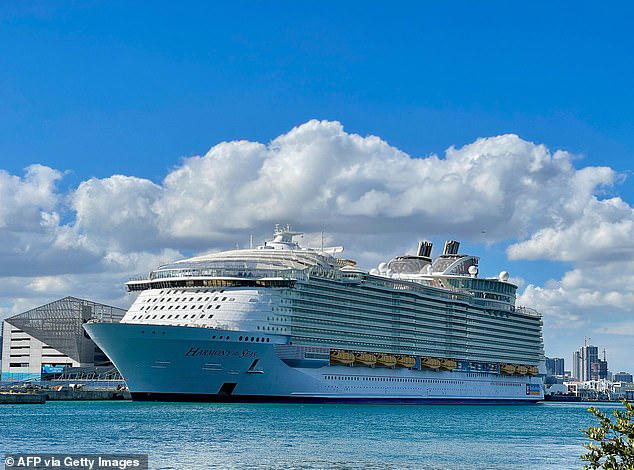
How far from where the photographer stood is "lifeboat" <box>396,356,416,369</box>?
107 metres

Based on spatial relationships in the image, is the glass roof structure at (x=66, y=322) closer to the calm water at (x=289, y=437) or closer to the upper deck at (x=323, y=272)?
the upper deck at (x=323, y=272)

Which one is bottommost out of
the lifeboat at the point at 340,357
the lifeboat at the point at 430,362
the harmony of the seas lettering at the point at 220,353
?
the lifeboat at the point at 430,362

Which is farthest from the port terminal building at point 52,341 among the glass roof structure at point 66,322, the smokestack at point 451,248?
the smokestack at point 451,248

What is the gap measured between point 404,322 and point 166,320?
30790 mm

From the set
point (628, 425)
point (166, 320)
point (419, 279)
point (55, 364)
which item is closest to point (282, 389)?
point (166, 320)

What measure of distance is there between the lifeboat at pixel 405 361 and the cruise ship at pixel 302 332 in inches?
6.1

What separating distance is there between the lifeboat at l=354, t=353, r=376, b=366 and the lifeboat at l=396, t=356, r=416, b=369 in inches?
198

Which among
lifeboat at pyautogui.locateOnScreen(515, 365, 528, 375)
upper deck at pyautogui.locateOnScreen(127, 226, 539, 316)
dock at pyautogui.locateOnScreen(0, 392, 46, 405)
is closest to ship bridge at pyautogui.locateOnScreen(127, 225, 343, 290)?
upper deck at pyautogui.locateOnScreen(127, 226, 539, 316)

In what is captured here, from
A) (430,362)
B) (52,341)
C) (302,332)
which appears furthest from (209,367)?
(52,341)

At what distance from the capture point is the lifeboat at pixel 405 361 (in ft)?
351

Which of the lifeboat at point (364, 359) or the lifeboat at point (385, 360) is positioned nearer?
the lifeboat at point (364, 359)

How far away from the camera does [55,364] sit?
172 meters

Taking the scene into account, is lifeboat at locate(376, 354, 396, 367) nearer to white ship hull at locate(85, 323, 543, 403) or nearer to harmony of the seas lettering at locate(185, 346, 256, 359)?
white ship hull at locate(85, 323, 543, 403)

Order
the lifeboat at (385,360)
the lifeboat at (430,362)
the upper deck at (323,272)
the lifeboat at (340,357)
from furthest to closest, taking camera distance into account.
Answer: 1. the lifeboat at (430,362)
2. the lifeboat at (385,360)
3. the lifeboat at (340,357)
4. the upper deck at (323,272)
